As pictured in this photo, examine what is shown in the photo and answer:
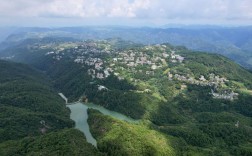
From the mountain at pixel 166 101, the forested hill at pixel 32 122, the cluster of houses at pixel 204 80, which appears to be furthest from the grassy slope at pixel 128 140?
the cluster of houses at pixel 204 80

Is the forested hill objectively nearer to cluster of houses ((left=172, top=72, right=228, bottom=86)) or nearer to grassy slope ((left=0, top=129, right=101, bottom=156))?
grassy slope ((left=0, top=129, right=101, bottom=156))

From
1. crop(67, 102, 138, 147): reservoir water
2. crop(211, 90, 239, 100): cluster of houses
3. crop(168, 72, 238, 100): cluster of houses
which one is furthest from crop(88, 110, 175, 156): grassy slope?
crop(168, 72, 238, 100): cluster of houses

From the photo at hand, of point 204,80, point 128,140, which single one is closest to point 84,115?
point 128,140

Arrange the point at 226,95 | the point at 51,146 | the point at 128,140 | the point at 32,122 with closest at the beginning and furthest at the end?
the point at 51,146, the point at 128,140, the point at 32,122, the point at 226,95

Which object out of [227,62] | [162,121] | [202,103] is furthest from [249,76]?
[162,121]

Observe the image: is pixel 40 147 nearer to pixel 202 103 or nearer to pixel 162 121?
pixel 162 121

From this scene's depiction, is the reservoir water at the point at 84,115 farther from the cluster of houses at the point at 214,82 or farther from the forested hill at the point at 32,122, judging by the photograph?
the cluster of houses at the point at 214,82

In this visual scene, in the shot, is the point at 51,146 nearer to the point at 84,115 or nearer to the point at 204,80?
the point at 84,115
